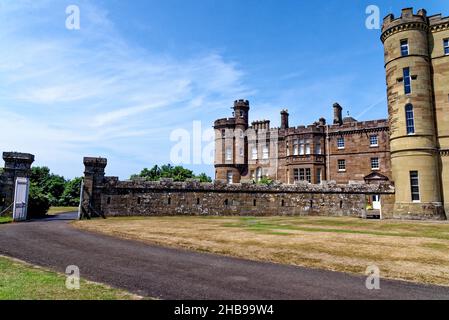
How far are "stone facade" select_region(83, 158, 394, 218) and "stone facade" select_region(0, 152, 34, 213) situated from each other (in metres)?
3.87

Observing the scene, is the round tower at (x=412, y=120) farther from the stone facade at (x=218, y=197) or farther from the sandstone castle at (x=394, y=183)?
the stone facade at (x=218, y=197)

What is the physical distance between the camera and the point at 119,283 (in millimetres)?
5992

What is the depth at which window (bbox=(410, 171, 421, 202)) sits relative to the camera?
24.1 m

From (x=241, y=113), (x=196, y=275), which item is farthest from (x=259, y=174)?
(x=196, y=275)

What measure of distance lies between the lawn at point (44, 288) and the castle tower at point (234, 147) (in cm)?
3772

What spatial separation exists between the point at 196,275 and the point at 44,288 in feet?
9.65

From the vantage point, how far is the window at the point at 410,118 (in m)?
24.6

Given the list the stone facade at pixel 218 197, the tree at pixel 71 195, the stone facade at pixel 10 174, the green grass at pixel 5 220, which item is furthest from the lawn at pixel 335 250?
the tree at pixel 71 195

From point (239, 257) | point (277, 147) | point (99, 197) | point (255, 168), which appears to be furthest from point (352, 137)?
point (239, 257)

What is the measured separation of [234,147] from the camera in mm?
44219

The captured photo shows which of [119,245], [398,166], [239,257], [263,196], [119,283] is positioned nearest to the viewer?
[119,283]

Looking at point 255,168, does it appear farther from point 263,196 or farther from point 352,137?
point 263,196

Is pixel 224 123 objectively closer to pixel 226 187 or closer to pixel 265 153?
pixel 265 153
